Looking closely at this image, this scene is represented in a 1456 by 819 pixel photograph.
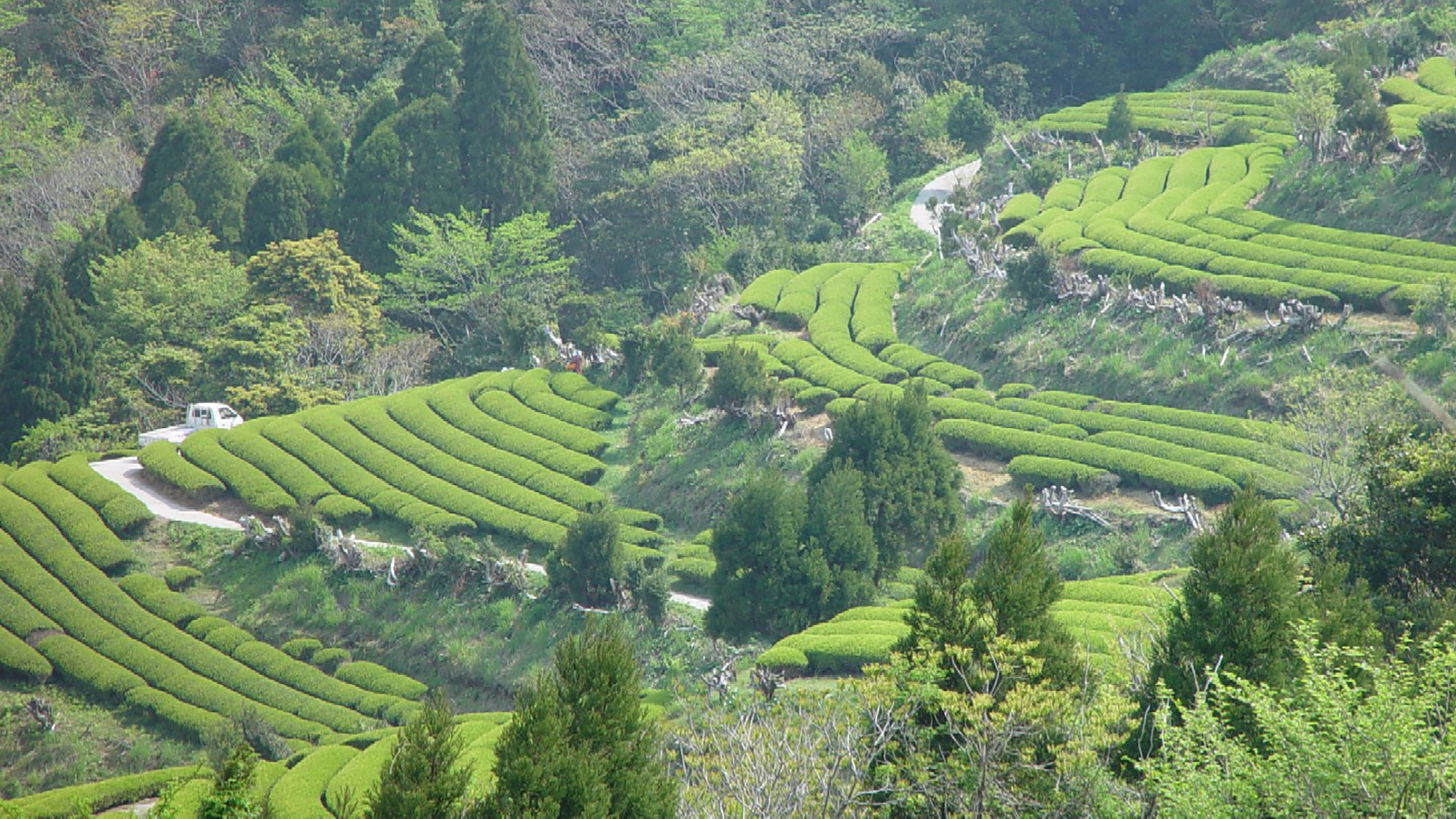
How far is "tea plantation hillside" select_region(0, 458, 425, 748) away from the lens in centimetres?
3575

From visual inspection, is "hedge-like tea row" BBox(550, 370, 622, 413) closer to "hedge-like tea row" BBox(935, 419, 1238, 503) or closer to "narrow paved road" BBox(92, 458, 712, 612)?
"narrow paved road" BBox(92, 458, 712, 612)

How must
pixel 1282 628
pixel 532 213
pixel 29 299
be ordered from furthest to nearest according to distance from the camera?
1. pixel 532 213
2. pixel 29 299
3. pixel 1282 628

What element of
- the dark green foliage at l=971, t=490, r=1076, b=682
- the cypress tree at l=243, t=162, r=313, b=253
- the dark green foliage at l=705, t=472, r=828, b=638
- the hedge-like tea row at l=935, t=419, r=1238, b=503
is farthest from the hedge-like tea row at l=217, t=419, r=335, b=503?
the dark green foliage at l=971, t=490, r=1076, b=682

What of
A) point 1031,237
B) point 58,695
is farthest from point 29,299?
point 1031,237

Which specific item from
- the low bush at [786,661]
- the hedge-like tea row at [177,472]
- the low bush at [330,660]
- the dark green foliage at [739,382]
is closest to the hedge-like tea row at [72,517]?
the hedge-like tea row at [177,472]

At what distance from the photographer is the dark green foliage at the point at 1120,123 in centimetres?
6056

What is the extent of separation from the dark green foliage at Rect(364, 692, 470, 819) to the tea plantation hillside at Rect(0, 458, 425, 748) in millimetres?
17047

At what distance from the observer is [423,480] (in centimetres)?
4462

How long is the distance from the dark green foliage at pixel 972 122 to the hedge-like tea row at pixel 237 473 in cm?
3615

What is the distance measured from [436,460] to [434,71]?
29221 millimetres

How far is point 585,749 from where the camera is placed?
18.6m

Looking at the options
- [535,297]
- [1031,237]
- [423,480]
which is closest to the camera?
[423,480]

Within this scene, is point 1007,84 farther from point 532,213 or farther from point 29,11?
point 29,11

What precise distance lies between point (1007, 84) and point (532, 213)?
2429cm
